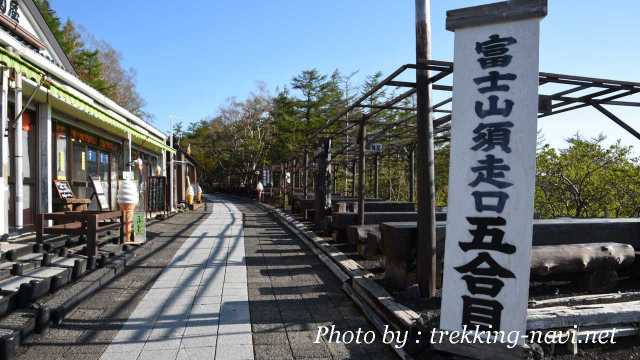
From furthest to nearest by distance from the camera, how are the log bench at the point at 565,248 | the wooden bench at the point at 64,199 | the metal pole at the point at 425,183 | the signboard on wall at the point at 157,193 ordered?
the signboard on wall at the point at 157,193, the wooden bench at the point at 64,199, the log bench at the point at 565,248, the metal pole at the point at 425,183

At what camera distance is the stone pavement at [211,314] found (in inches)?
142

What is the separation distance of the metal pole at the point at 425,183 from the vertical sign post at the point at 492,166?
1.15m

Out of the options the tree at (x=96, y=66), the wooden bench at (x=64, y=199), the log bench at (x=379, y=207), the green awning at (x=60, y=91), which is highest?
the tree at (x=96, y=66)

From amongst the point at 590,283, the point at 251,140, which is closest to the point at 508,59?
the point at 590,283

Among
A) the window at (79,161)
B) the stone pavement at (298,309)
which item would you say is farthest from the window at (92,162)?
the stone pavement at (298,309)

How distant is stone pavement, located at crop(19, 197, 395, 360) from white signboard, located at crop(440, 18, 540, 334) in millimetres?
1006

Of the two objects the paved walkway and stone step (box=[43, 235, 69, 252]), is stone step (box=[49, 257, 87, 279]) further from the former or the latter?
the paved walkway

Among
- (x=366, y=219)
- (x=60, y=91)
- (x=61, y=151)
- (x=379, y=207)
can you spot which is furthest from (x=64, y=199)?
(x=379, y=207)

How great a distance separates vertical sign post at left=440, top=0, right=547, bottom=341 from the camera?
3121 millimetres

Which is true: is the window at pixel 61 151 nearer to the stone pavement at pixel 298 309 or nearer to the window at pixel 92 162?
the window at pixel 92 162

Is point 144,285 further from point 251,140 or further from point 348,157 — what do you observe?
point 251,140

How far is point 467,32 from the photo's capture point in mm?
3439

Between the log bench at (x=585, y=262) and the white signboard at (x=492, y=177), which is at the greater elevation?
the white signboard at (x=492, y=177)

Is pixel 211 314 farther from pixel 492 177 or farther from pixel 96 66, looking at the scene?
pixel 96 66
